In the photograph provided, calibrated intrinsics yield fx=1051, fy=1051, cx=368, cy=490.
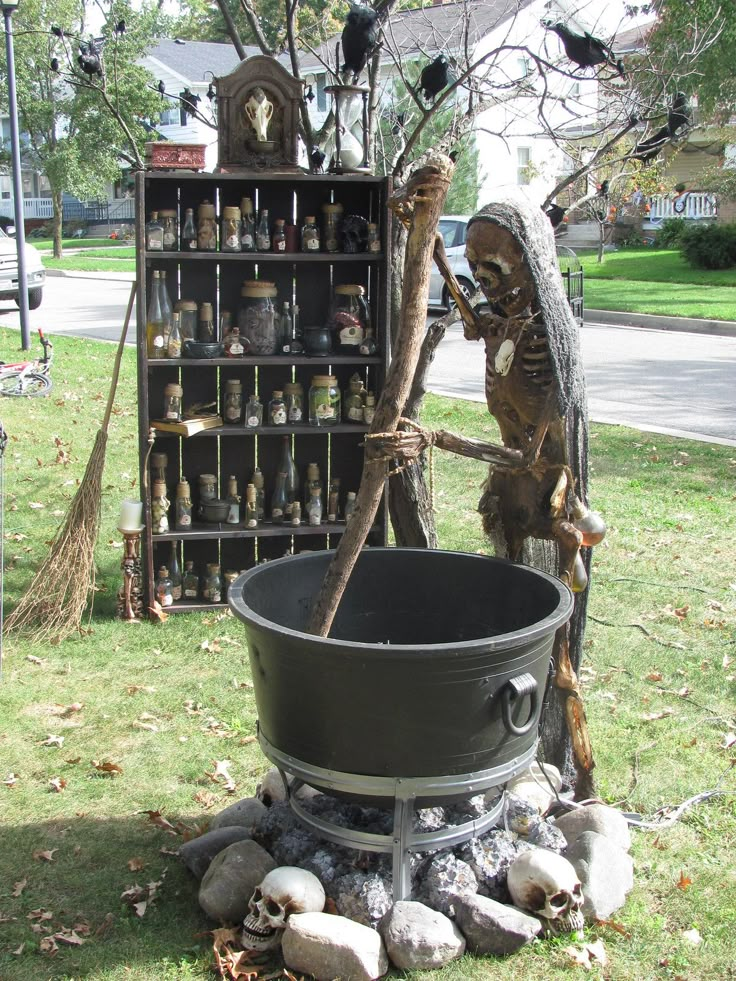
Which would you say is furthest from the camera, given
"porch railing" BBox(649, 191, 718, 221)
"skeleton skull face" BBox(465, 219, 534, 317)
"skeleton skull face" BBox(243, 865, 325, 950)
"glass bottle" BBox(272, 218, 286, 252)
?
"porch railing" BBox(649, 191, 718, 221)

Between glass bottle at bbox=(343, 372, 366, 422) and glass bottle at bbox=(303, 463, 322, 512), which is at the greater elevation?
glass bottle at bbox=(343, 372, 366, 422)

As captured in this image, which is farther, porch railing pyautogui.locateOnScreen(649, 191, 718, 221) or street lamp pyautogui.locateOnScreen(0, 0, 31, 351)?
porch railing pyautogui.locateOnScreen(649, 191, 718, 221)

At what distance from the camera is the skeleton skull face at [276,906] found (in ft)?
10.5

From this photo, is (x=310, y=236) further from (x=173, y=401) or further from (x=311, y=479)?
(x=311, y=479)

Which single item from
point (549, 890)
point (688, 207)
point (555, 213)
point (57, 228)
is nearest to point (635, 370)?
point (555, 213)

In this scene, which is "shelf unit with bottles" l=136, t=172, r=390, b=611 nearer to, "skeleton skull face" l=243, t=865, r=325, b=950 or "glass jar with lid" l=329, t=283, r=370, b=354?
"glass jar with lid" l=329, t=283, r=370, b=354

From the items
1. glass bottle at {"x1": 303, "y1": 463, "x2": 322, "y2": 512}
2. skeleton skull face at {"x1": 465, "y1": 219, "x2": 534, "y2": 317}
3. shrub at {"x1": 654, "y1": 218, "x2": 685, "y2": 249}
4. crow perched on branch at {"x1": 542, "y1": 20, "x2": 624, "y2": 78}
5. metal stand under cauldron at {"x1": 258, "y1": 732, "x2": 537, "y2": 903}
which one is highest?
crow perched on branch at {"x1": 542, "y1": 20, "x2": 624, "y2": 78}

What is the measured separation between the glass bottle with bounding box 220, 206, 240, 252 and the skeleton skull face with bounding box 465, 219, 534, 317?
252 centimetres

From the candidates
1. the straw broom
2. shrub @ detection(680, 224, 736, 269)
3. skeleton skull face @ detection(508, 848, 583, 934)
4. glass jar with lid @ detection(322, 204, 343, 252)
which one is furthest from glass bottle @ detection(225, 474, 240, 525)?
shrub @ detection(680, 224, 736, 269)

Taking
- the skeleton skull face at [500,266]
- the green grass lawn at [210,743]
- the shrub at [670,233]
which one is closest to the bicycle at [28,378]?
the green grass lawn at [210,743]

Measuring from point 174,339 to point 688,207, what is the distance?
113ft

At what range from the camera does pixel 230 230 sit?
5809 millimetres

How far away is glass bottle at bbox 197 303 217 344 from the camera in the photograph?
5984 millimetres

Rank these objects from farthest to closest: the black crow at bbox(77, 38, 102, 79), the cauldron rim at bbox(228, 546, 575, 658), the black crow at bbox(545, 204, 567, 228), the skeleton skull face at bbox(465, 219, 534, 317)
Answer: the black crow at bbox(77, 38, 102, 79) → the black crow at bbox(545, 204, 567, 228) → the skeleton skull face at bbox(465, 219, 534, 317) → the cauldron rim at bbox(228, 546, 575, 658)
